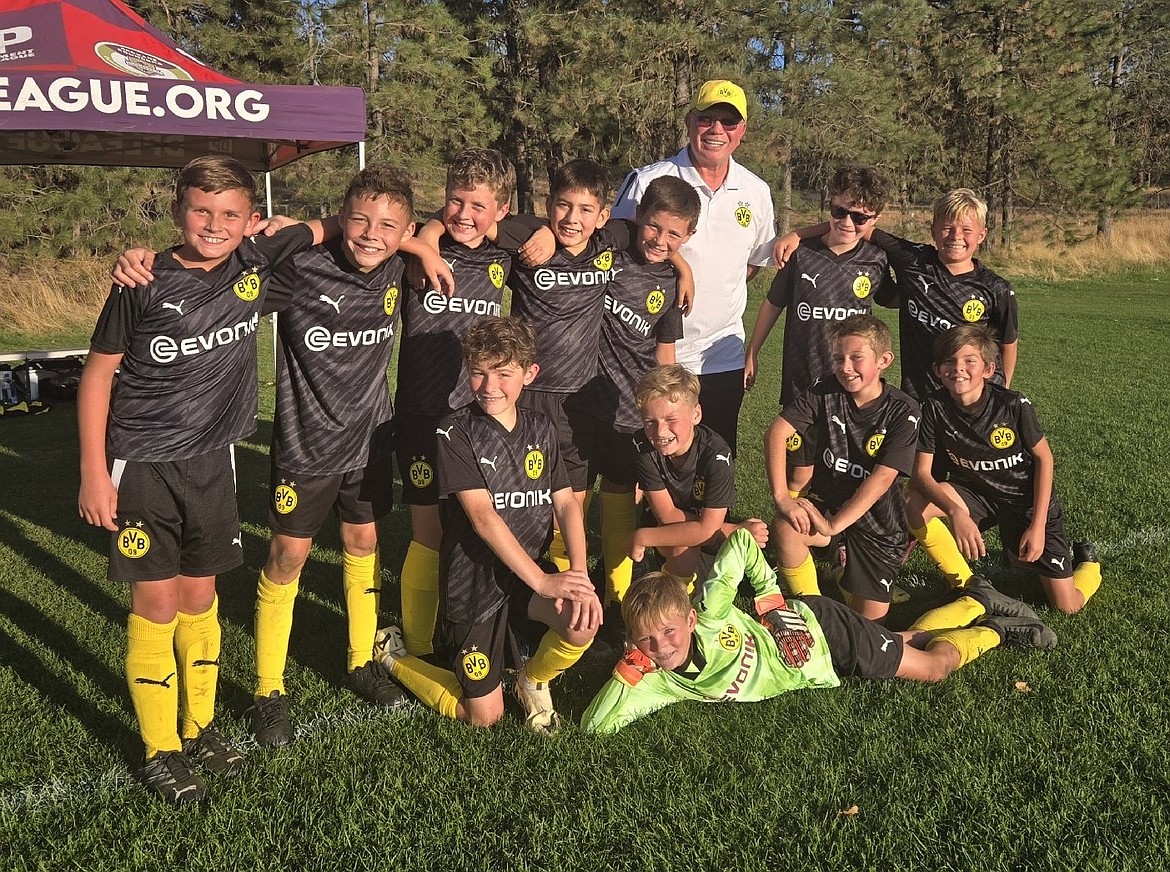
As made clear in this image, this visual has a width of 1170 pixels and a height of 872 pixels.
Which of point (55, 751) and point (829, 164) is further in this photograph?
point (829, 164)

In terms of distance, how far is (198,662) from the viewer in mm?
2986

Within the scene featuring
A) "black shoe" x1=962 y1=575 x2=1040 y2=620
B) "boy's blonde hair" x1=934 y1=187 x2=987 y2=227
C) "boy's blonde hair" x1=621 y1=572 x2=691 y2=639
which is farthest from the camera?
"boy's blonde hair" x1=934 y1=187 x2=987 y2=227

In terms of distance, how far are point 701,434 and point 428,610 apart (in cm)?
133

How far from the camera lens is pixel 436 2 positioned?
69.9 ft

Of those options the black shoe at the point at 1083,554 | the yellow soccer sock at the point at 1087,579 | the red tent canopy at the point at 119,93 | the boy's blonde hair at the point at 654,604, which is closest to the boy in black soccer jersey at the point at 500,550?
the boy's blonde hair at the point at 654,604

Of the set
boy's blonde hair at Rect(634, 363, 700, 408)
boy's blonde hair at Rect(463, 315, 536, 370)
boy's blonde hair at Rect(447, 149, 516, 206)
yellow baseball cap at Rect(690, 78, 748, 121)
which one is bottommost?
boy's blonde hair at Rect(634, 363, 700, 408)

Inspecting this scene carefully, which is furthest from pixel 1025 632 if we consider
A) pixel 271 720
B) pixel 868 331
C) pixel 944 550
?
pixel 271 720

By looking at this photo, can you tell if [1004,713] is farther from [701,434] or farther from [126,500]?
[126,500]

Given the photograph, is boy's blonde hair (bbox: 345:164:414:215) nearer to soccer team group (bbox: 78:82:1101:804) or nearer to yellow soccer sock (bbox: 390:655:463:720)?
soccer team group (bbox: 78:82:1101:804)

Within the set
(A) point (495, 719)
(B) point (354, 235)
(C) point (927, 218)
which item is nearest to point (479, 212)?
(B) point (354, 235)

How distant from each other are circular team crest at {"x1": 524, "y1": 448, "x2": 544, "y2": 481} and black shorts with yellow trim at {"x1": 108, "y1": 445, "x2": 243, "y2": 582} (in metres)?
1.01

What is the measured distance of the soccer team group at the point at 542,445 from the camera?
113 inches

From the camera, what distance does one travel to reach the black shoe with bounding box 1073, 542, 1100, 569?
13.6ft

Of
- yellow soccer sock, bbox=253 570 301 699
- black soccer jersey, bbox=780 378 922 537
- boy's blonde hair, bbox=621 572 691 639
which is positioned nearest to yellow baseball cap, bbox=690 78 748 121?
black soccer jersey, bbox=780 378 922 537
